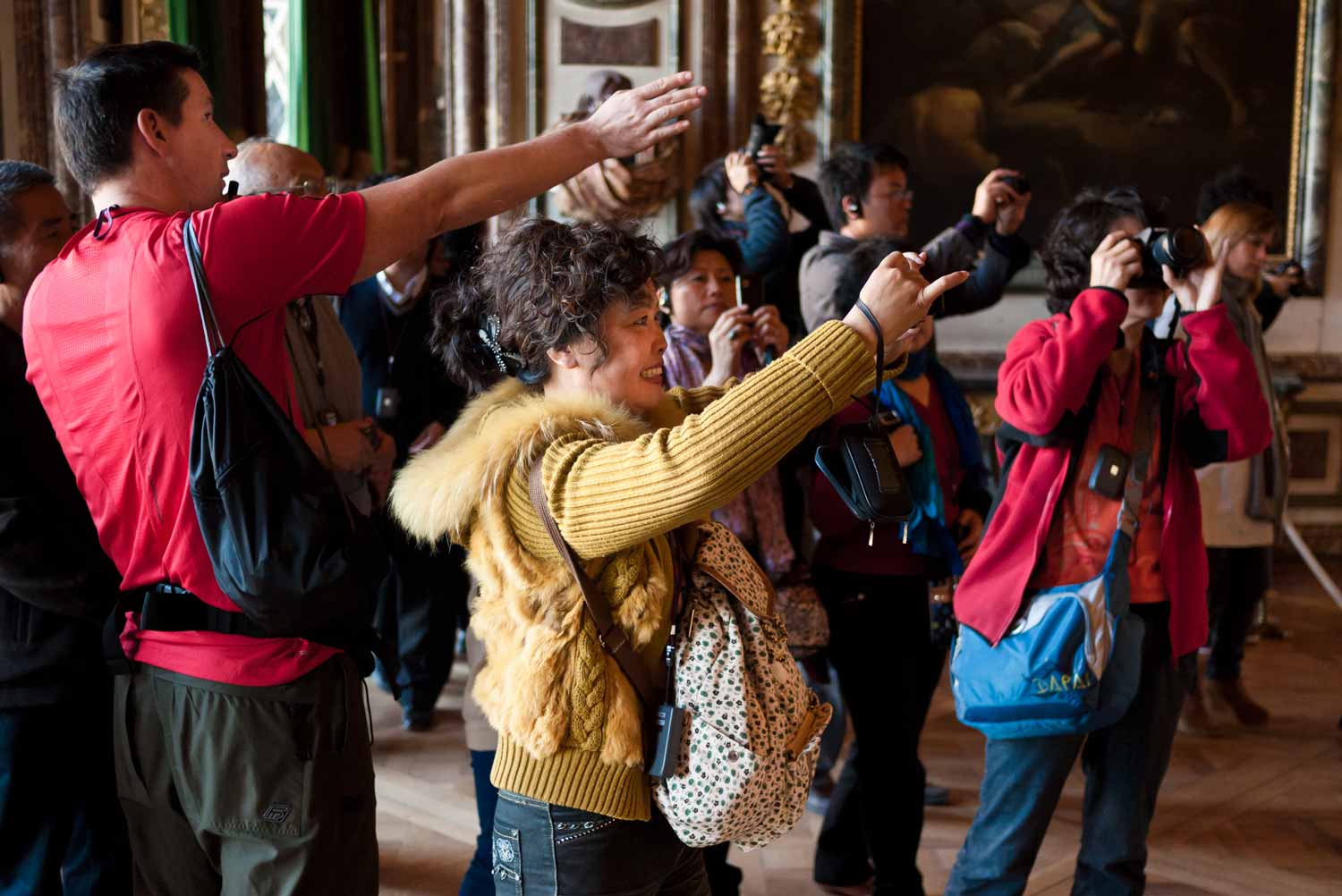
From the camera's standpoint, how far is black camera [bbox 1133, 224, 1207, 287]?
2307mm

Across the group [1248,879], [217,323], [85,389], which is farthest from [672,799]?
[1248,879]

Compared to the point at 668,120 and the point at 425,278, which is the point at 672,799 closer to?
the point at 668,120

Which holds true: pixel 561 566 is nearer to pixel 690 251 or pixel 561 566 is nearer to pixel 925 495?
pixel 925 495

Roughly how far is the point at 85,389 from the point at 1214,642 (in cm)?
394

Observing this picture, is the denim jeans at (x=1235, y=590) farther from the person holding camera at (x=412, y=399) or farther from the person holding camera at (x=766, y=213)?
the person holding camera at (x=412, y=399)

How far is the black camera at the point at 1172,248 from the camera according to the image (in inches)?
90.8

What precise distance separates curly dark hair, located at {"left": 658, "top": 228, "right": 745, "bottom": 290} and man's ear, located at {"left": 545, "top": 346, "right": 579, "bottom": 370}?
1.30 meters

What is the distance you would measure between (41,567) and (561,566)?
1017 mm

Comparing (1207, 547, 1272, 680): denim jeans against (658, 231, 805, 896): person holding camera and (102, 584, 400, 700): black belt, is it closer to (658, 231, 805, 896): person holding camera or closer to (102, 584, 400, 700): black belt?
(658, 231, 805, 896): person holding camera

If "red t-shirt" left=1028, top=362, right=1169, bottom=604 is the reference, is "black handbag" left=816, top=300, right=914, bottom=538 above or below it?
above

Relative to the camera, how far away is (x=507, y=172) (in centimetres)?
175

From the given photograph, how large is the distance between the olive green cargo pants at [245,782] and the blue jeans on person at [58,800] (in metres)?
0.52

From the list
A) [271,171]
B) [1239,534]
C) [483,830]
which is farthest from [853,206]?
[483,830]

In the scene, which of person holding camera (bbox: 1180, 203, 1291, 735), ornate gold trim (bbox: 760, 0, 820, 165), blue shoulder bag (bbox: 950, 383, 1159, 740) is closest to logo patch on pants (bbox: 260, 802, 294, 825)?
blue shoulder bag (bbox: 950, 383, 1159, 740)
